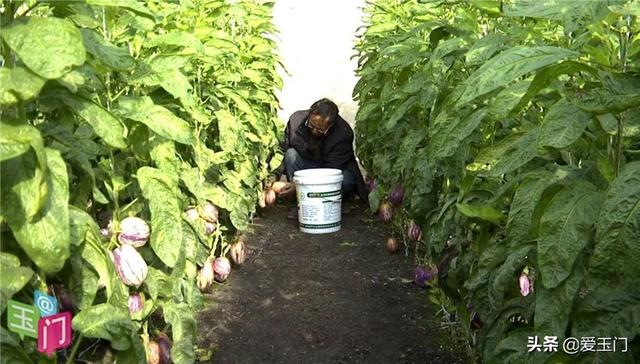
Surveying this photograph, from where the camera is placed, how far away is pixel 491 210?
223 centimetres

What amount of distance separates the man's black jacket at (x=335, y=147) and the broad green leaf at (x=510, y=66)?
4990 millimetres

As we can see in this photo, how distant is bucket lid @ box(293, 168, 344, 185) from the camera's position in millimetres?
5832

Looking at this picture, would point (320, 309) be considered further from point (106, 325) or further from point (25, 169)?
point (25, 169)

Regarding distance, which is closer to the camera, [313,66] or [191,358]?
[191,358]

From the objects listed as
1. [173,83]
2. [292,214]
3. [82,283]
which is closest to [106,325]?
[82,283]

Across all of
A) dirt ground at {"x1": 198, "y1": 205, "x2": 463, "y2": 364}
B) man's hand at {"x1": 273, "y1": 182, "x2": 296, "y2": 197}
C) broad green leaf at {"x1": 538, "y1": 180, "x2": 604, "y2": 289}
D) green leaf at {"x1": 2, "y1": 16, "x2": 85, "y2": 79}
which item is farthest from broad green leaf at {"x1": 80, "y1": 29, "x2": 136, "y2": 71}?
man's hand at {"x1": 273, "y1": 182, "x2": 296, "y2": 197}

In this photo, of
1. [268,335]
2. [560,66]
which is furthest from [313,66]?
[560,66]

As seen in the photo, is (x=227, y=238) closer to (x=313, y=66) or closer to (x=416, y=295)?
(x=416, y=295)

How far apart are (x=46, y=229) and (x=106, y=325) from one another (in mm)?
444

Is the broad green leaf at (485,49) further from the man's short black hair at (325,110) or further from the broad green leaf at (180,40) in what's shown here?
the man's short black hair at (325,110)

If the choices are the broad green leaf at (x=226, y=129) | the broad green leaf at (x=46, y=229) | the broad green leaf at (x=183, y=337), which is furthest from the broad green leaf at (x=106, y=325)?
the broad green leaf at (x=226, y=129)

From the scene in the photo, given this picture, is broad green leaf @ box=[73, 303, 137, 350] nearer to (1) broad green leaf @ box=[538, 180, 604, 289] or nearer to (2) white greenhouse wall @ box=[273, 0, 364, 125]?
(1) broad green leaf @ box=[538, 180, 604, 289]

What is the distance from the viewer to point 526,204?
1.91 meters

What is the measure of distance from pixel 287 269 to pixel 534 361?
3213 mm
